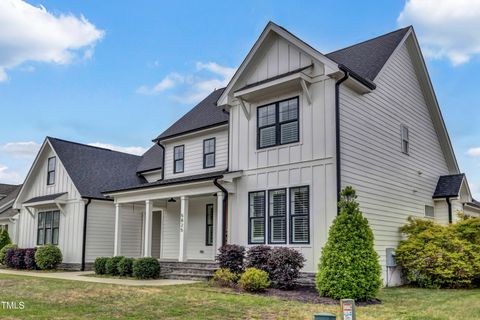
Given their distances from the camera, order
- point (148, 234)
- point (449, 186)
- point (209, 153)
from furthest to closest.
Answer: point (209, 153), point (449, 186), point (148, 234)

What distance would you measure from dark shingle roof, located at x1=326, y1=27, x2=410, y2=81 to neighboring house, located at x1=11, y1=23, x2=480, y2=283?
65mm

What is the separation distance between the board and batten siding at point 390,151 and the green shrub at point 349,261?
2.13 metres

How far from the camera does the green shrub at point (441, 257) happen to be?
14164 millimetres

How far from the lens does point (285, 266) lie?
13.0 meters

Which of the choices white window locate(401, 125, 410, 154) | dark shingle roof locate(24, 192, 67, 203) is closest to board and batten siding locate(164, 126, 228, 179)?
dark shingle roof locate(24, 192, 67, 203)

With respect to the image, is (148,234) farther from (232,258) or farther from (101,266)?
(232,258)

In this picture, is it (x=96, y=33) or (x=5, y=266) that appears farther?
(x=5, y=266)

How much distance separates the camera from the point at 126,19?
1820cm

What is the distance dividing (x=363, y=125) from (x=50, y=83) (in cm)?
1413

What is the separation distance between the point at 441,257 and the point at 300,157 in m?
5.20

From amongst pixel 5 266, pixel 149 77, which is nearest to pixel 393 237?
pixel 149 77

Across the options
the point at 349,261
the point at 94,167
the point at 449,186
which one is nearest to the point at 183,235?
the point at 349,261

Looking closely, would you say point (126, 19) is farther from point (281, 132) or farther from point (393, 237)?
point (393, 237)

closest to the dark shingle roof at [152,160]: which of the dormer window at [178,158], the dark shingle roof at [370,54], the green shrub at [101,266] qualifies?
the dormer window at [178,158]
